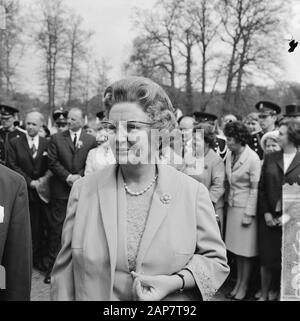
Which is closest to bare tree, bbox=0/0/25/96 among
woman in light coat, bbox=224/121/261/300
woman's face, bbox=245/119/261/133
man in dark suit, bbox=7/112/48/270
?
man in dark suit, bbox=7/112/48/270

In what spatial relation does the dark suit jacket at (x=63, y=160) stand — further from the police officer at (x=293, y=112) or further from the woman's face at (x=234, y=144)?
the police officer at (x=293, y=112)

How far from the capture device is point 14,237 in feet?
6.23

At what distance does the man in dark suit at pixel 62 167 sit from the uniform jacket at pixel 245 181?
1970 mm

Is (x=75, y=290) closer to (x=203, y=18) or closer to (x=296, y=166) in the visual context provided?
(x=296, y=166)

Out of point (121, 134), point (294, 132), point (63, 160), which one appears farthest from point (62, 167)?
point (121, 134)

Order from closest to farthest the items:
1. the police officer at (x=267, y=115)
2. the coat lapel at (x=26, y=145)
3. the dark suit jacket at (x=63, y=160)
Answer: the dark suit jacket at (x=63, y=160) < the coat lapel at (x=26, y=145) < the police officer at (x=267, y=115)

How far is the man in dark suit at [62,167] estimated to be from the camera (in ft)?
18.8

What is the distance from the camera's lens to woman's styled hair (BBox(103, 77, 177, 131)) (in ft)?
6.19

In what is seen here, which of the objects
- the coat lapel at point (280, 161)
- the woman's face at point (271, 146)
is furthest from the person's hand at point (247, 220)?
the woman's face at point (271, 146)

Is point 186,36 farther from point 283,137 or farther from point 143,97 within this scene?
point 143,97

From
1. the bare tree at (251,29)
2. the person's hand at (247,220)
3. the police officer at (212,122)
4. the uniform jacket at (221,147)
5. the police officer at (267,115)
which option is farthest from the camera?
the police officer at (267,115)

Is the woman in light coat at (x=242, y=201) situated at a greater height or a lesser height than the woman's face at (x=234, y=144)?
lesser

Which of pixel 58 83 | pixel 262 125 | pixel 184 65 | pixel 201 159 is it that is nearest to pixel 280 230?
pixel 201 159

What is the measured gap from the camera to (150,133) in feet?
6.35
